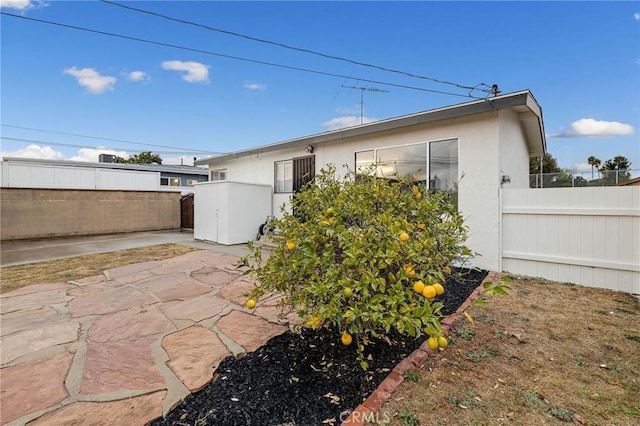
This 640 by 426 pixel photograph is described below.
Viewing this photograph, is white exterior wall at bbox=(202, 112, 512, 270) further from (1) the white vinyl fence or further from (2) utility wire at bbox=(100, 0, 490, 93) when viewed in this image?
(2) utility wire at bbox=(100, 0, 490, 93)

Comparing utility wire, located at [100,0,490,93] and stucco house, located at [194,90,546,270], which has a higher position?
utility wire, located at [100,0,490,93]

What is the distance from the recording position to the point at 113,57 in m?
9.84

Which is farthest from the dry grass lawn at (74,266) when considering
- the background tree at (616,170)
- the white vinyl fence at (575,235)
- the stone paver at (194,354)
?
the background tree at (616,170)

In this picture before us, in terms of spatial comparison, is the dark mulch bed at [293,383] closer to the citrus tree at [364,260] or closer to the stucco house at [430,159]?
the citrus tree at [364,260]

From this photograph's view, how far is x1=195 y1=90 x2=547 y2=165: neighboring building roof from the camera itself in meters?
4.96

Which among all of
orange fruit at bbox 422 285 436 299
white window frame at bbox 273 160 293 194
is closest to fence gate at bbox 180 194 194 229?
white window frame at bbox 273 160 293 194

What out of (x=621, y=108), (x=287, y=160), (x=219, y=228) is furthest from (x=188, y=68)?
(x=621, y=108)

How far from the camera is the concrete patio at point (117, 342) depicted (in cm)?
182

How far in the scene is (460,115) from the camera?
539cm

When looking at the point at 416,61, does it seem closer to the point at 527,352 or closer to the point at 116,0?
the point at 116,0

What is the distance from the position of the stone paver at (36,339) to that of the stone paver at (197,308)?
88 cm

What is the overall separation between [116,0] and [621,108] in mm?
15887

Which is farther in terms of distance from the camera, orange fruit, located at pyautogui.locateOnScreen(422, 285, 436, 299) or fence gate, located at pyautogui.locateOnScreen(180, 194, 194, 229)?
fence gate, located at pyautogui.locateOnScreen(180, 194, 194, 229)

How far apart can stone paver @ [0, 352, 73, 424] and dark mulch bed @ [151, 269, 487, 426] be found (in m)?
0.88
